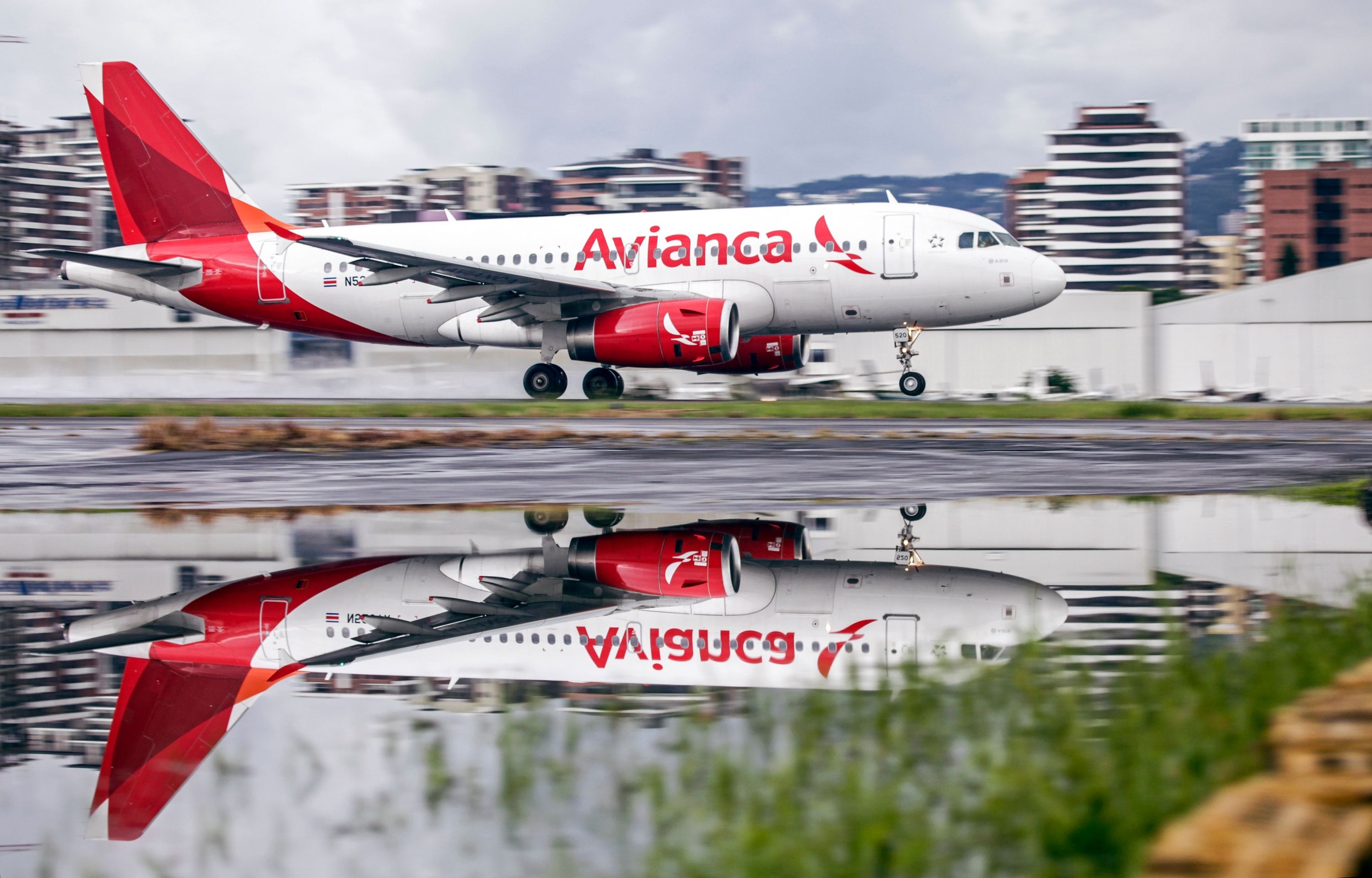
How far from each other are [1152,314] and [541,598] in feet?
127

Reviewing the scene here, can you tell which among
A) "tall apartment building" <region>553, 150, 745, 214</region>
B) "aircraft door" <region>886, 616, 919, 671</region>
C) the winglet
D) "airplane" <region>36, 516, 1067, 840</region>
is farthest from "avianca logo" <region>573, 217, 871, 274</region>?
"tall apartment building" <region>553, 150, 745, 214</region>

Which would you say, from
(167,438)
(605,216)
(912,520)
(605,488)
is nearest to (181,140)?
(605,216)

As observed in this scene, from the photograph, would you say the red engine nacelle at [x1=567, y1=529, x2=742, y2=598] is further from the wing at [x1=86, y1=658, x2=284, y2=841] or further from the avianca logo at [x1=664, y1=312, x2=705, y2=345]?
the avianca logo at [x1=664, y1=312, x2=705, y2=345]

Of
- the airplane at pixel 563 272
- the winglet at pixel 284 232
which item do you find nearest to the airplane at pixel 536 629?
the airplane at pixel 563 272

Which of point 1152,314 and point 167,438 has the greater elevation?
point 1152,314

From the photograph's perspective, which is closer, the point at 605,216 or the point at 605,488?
the point at 605,488

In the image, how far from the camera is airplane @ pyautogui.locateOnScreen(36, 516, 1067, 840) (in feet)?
15.2

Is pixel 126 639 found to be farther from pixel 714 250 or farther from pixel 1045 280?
pixel 1045 280

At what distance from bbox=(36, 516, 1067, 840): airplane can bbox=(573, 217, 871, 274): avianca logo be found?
15.8 metres

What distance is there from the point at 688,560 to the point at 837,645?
90.1 inches

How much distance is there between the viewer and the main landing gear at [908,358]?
2388cm

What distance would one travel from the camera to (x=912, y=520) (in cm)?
924

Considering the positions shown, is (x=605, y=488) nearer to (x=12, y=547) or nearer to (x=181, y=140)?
(x=12, y=547)

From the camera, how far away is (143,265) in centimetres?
2667
